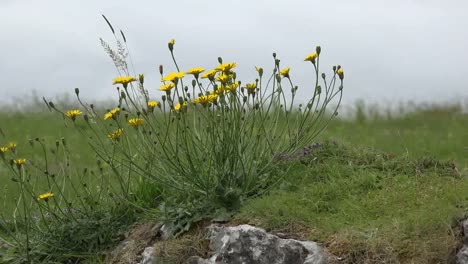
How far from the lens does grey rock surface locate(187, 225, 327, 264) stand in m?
5.40

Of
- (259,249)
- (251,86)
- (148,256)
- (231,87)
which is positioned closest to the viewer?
(259,249)

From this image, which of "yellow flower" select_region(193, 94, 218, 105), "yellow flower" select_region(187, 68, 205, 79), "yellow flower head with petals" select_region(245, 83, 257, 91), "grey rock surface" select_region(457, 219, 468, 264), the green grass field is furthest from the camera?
"yellow flower head with petals" select_region(245, 83, 257, 91)

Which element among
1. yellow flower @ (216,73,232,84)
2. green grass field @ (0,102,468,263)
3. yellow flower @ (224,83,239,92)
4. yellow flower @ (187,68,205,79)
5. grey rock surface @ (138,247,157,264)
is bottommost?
grey rock surface @ (138,247,157,264)

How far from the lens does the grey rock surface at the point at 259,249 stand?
17.7 feet

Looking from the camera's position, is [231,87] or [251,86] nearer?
[231,87]

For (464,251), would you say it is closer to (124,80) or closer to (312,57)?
(312,57)

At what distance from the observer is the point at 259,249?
5.47m

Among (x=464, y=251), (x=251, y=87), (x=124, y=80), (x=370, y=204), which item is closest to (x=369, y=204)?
(x=370, y=204)

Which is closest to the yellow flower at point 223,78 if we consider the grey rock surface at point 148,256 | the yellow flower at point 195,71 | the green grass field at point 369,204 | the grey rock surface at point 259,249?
the yellow flower at point 195,71

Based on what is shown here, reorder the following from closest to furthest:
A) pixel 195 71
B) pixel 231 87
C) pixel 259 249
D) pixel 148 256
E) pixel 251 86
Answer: pixel 259 249 < pixel 195 71 < pixel 148 256 < pixel 231 87 < pixel 251 86

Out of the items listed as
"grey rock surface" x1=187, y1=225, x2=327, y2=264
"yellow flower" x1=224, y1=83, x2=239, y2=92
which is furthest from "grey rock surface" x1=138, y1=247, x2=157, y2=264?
"yellow flower" x1=224, y1=83, x2=239, y2=92

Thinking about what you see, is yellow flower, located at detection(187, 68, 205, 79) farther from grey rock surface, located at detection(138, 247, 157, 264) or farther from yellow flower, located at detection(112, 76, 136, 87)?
grey rock surface, located at detection(138, 247, 157, 264)

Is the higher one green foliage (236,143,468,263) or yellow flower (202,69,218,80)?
yellow flower (202,69,218,80)

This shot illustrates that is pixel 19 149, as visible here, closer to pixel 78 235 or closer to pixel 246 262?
pixel 78 235
